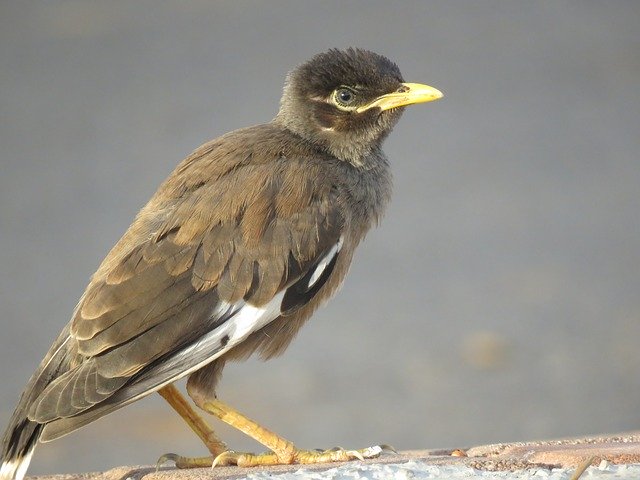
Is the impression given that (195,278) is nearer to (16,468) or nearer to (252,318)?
(252,318)

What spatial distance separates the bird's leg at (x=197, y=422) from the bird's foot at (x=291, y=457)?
0.29 metres

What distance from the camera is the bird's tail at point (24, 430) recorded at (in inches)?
207

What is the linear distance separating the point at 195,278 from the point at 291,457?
2.81ft

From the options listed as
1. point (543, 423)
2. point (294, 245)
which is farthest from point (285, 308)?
point (543, 423)

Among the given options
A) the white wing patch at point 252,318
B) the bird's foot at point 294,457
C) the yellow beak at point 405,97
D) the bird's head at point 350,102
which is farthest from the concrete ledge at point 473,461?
the yellow beak at point 405,97

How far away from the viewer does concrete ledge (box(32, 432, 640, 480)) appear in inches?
190

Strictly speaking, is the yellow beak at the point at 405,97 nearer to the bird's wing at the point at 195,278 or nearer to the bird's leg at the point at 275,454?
the bird's wing at the point at 195,278

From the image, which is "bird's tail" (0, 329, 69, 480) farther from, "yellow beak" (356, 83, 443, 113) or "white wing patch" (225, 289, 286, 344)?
"yellow beak" (356, 83, 443, 113)

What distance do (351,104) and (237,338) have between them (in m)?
1.46

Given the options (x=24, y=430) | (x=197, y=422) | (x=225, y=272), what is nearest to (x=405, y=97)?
(x=225, y=272)

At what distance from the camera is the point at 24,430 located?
533cm

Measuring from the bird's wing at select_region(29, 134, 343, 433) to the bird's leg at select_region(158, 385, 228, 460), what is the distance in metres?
0.56

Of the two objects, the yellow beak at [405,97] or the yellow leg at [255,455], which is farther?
the yellow beak at [405,97]

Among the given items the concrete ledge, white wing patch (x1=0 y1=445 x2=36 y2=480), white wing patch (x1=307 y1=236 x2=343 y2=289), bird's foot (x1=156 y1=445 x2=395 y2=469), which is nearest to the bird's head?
white wing patch (x1=307 y1=236 x2=343 y2=289)
